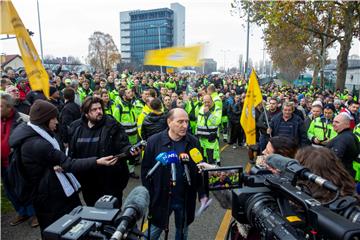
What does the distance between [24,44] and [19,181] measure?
2602 mm

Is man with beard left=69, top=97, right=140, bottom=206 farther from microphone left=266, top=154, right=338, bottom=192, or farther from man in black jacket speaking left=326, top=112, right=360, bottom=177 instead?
man in black jacket speaking left=326, top=112, right=360, bottom=177

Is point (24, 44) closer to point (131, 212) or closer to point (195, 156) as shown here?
point (195, 156)

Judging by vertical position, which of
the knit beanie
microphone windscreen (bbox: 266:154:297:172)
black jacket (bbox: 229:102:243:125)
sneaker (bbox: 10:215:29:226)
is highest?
the knit beanie

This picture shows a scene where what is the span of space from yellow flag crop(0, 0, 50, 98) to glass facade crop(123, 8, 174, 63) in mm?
92430

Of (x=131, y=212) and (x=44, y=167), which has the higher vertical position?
(x=131, y=212)

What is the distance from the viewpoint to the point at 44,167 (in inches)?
118

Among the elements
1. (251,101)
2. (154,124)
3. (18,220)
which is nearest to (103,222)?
(18,220)

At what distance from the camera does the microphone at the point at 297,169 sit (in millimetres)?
1470

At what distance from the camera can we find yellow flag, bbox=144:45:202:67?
415 inches

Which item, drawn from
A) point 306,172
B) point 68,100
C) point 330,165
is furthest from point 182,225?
point 68,100

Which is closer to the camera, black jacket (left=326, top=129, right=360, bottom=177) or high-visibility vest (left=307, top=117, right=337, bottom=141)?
black jacket (left=326, top=129, right=360, bottom=177)

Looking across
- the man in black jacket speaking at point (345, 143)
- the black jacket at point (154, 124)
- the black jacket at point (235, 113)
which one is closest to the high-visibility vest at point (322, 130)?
the man in black jacket speaking at point (345, 143)

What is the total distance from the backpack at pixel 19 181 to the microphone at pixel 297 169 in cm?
239

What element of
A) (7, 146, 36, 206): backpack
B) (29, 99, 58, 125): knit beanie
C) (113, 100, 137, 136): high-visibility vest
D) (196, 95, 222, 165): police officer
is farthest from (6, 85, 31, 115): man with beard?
(196, 95, 222, 165): police officer
